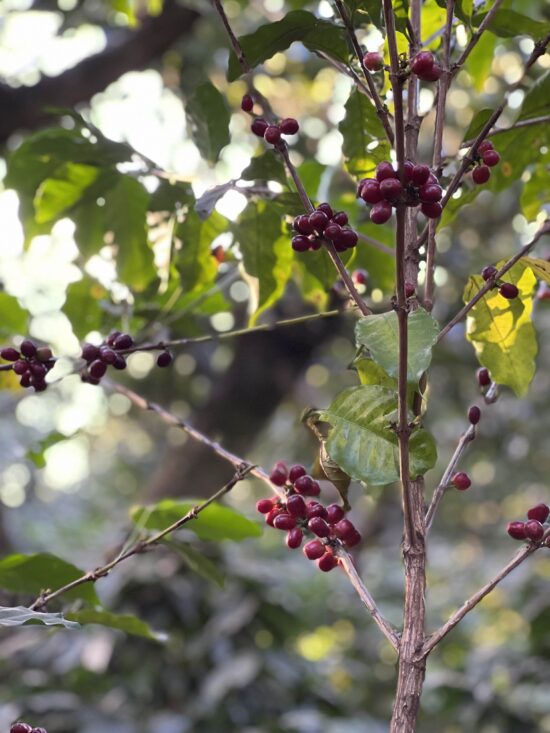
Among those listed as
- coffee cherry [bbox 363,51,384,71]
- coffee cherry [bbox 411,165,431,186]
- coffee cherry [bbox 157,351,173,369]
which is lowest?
coffee cherry [bbox 411,165,431,186]

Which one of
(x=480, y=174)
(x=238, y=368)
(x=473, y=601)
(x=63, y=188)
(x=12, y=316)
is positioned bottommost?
(x=473, y=601)

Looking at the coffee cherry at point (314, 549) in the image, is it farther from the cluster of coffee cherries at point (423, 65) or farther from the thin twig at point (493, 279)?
the cluster of coffee cherries at point (423, 65)

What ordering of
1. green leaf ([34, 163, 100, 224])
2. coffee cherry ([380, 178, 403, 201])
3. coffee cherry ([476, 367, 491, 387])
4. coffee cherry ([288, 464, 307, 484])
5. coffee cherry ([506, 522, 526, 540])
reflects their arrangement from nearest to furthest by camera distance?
coffee cherry ([380, 178, 403, 201]) → coffee cherry ([506, 522, 526, 540]) → coffee cherry ([288, 464, 307, 484]) → coffee cherry ([476, 367, 491, 387]) → green leaf ([34, 163, 100, 224])

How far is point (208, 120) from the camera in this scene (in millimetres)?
886

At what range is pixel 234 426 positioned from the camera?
11.7 feet

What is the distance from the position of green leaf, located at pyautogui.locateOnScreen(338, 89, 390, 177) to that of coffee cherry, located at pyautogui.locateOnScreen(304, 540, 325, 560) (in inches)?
13.1

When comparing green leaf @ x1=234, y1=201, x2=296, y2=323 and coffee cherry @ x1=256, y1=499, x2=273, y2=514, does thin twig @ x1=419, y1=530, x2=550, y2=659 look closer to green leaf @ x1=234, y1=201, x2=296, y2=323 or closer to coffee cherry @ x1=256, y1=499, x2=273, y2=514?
coffee cherry @ x1=256, y1=499, x2=273, y2=514

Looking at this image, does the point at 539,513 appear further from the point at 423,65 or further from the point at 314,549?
the point at 423,65

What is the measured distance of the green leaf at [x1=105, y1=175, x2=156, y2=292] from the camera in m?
1.01

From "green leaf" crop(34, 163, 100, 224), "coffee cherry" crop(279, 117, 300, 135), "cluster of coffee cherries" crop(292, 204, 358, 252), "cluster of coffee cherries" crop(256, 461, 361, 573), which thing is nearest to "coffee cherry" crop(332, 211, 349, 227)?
"cluster of coffee cherries" crop(292, 204, 358, 252)

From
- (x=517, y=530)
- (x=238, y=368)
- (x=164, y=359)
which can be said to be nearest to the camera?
(x=517, y=530)

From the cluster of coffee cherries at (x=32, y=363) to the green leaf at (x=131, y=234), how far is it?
0.85ft

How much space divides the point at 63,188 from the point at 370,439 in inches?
22.1

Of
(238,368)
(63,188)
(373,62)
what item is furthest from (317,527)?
(238,368)
